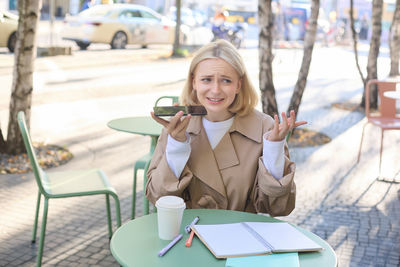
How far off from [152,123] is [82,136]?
3181mm

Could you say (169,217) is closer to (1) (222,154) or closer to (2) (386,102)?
(1) (222,154)

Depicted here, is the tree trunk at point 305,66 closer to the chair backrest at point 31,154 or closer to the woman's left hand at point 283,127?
the chair backrest at point 31,154

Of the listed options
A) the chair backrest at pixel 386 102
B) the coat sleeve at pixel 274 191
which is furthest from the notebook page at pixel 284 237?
the chair backrest at pixel 386 102

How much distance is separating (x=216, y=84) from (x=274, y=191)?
62 centimetres

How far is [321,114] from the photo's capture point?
11.0 metres

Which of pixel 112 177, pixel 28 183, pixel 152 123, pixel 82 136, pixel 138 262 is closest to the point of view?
pixel 138 262

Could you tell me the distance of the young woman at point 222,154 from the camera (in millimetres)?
2715

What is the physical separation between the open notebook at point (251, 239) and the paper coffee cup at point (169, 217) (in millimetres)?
106

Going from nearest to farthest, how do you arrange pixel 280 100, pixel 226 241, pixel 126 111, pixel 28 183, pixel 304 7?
pixel 226 241, pixel 28 183, pixel 126 111, pixel 280 100, pixel 304 7

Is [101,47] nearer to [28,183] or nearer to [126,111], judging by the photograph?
[126,111]

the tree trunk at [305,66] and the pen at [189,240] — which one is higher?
the tree trunk at [305,66]

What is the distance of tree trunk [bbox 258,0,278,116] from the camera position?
24.3 feet

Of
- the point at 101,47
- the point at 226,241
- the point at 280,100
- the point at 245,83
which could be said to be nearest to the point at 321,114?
the point at 280,100

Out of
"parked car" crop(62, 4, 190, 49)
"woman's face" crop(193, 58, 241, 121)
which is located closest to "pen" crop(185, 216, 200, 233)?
"woman's face" crop(193, 58, 241, 121)
